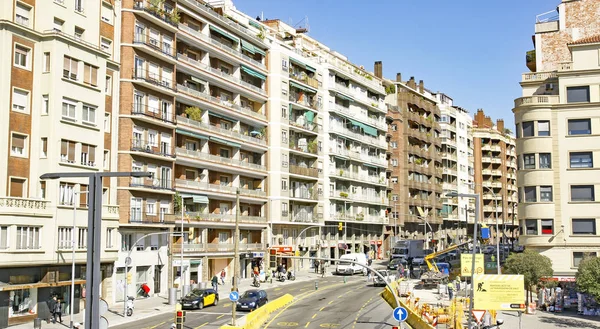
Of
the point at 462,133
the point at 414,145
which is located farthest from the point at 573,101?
the point at 462,133

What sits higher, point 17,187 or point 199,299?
point 17,187

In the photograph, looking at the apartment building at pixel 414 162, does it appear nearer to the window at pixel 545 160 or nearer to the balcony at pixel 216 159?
the balcony at pixel 216 159

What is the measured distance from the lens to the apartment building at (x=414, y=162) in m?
127

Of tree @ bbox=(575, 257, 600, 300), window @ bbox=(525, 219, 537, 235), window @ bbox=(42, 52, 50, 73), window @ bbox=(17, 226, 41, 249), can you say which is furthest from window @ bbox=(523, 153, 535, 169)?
window @ bbox=(17, 226, 41, 249)

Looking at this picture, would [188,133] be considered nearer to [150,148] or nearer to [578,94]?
[150,148]

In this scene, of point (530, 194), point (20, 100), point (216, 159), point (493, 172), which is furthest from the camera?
point (493, 172)

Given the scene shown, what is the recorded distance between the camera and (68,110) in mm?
52719

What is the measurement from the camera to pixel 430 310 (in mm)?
51094

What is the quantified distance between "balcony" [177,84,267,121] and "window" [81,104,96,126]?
16855mm

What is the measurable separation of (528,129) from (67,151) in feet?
128

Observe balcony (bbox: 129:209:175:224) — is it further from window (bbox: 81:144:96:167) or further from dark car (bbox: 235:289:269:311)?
dark car (bbox: 235:289:269:311)

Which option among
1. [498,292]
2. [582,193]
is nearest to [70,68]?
[498,292]

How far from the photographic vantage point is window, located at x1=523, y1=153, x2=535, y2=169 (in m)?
63.6

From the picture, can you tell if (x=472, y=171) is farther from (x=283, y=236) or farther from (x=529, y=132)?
(x=529, y=132)
